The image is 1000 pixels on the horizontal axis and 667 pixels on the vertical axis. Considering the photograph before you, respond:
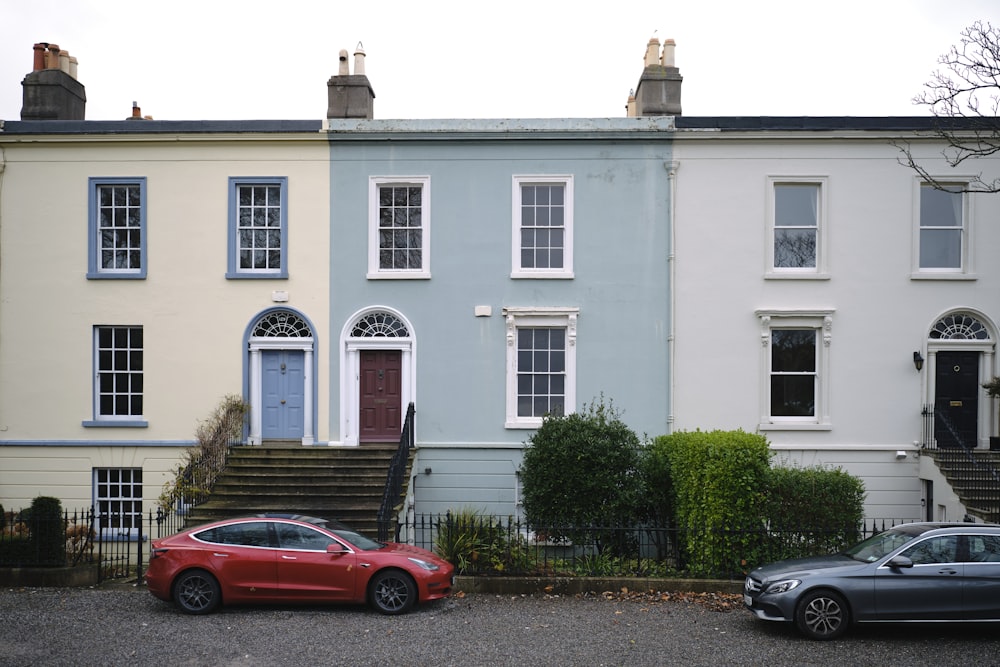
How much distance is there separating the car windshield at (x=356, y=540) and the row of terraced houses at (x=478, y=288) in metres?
5.08

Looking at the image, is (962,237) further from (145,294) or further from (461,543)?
(145,294)

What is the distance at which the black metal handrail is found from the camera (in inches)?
478

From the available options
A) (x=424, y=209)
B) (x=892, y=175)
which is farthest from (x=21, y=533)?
(x=892, y=175)

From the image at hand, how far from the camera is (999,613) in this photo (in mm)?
8906

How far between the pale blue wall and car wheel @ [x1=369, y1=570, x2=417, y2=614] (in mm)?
5990

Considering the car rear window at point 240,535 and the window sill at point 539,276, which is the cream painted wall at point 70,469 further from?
the window sill at point 539,276

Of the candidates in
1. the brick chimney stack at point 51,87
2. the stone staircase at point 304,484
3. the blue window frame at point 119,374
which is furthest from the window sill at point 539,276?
the brick chimney stack at point 51,87

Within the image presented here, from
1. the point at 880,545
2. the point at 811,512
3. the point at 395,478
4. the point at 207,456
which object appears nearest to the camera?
the point at 880,545

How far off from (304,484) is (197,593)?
4247 millimetres

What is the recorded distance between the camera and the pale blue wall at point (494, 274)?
52.9 ft

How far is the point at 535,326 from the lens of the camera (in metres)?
16.2

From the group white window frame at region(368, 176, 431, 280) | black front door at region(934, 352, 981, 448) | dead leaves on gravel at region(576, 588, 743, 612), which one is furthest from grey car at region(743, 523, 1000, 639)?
white window frame at region(368, 176, 431, 280)

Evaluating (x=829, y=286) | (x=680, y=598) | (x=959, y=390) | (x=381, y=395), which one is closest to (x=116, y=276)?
(x=381, y=395)

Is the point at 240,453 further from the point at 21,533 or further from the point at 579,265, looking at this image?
the point at 579,265
